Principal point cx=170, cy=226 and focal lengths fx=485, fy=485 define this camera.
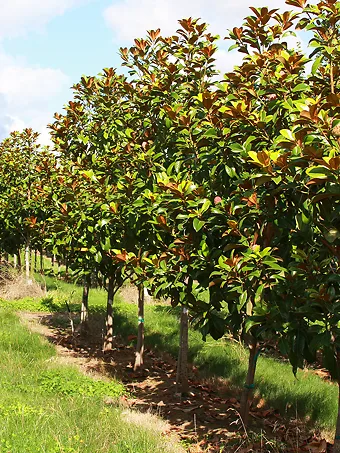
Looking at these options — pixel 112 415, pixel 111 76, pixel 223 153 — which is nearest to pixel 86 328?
pixel 111 76

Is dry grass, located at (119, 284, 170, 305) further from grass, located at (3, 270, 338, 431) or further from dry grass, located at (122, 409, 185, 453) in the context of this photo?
dry grass, located at (122, 409, 185, 453)

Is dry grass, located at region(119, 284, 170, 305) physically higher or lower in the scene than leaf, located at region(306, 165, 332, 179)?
lower

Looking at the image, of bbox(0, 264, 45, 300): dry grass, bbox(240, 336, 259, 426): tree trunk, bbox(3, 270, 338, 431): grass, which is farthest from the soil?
bbox(0, 264, 45, 300): dry grass

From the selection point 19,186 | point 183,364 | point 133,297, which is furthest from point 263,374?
Answer: point 19,186

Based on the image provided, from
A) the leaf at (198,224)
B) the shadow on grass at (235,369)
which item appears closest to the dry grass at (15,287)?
the shadow on grass at (235,369)

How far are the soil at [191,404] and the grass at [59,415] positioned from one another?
2.13 ft

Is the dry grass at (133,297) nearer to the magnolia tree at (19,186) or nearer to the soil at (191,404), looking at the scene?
the magnolia tree at (19,186)

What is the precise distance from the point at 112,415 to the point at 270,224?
8.77 ft

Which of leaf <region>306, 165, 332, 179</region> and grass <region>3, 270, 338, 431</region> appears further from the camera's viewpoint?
grass <region>3, 270, 338, 431</region>

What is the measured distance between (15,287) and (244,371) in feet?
35.7

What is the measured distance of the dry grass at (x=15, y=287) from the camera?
16766mm

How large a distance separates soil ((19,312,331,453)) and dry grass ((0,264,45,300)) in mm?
5533

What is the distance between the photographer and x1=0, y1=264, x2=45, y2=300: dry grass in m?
16.8

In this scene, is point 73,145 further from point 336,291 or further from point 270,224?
point 336,291
